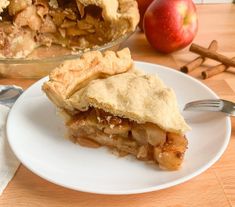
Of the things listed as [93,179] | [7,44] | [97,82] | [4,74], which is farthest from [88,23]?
[93,179]

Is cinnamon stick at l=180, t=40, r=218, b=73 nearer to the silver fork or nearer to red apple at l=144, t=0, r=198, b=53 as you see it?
red apple at l=144, t=0, r=198, b=53

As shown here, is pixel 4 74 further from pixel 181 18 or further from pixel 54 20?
pixel 181 18

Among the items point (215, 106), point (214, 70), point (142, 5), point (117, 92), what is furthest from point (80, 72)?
Answer: point (142, 5)

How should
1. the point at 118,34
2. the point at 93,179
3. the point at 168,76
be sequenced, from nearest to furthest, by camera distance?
1. the point at 93,179
2. the point at 168,76
3. the point at 118,34

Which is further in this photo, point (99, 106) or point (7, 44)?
point (7, 44)

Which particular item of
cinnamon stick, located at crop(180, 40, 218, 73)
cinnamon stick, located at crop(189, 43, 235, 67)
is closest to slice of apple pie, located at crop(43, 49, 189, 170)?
cinnamon stick, located at crop(180, 40, 218, 73)

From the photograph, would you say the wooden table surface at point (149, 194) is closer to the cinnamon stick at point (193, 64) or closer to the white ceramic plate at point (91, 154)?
the white ceramic plate at point (91, 154)

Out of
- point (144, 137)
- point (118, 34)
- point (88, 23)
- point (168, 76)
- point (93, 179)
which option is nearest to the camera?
point (93, 179)

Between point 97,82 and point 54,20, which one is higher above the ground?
point 97,82
